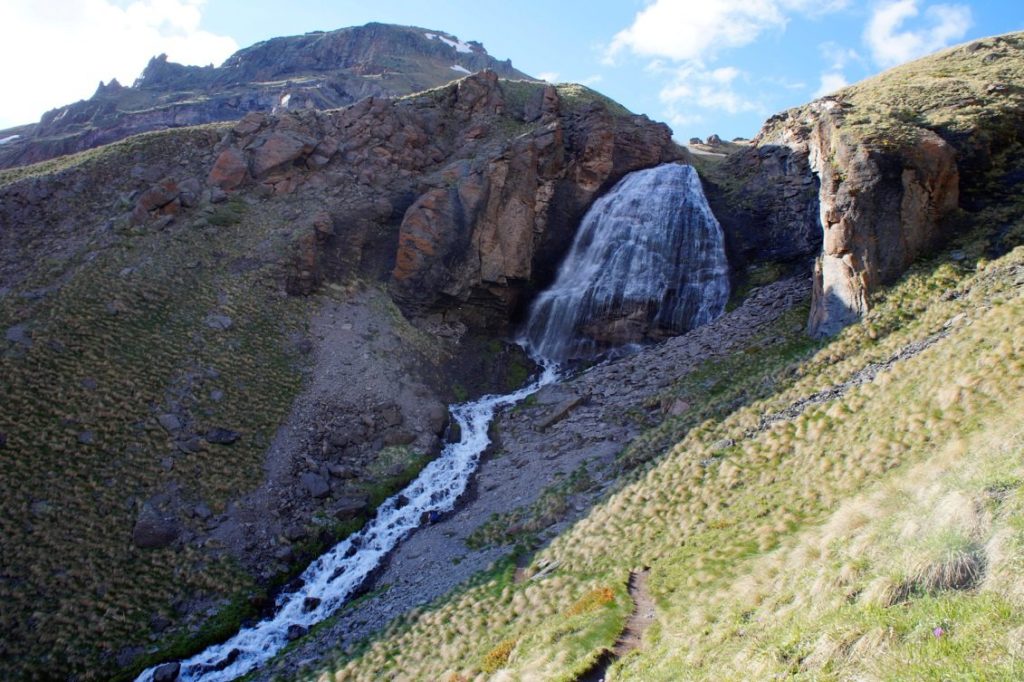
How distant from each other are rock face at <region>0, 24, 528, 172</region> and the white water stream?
302 feet

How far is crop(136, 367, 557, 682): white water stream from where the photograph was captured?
21.0m

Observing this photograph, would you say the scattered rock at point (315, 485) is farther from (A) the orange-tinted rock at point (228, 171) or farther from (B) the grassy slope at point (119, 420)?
(A) the orange-tinted rock at point (228, 171)

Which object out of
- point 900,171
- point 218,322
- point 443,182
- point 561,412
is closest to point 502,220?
point 443,182

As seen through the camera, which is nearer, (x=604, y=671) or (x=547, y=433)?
(x=604, y=671)

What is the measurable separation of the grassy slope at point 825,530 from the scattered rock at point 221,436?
14.8 metres

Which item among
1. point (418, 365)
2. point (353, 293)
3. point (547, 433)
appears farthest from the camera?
point (353, 293)

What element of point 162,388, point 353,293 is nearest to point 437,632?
point 162,388

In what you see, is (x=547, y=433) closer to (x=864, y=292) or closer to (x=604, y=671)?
(x=864, y=292)

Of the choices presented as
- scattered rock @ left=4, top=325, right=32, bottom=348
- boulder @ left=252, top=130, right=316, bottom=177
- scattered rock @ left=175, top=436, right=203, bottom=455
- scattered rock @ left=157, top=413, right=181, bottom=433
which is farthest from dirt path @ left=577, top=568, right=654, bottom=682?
boulder @ left=252, top=130, right=316, bottom=177

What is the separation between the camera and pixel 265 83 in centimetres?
14612

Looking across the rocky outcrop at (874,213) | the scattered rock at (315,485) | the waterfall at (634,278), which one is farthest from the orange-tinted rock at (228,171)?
the rocky outcrop at (874,213)

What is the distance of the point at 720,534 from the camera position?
16.5 m

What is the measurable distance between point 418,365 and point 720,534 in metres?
26.3

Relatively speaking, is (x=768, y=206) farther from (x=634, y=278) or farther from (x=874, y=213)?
(x=874, y=213)
